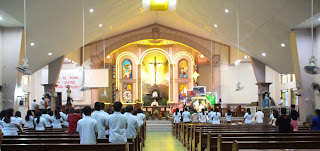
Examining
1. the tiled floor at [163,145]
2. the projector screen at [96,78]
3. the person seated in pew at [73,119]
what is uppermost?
the projector screen at [96,78]

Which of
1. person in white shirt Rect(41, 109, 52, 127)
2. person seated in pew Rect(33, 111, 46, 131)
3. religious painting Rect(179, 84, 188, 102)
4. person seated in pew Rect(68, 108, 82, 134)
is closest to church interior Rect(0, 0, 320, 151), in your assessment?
religious painting Rect(179, 84, 188, 102)

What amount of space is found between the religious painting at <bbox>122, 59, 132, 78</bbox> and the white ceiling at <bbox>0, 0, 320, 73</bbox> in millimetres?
7608

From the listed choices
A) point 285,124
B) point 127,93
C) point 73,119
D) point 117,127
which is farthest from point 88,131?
point 127,93

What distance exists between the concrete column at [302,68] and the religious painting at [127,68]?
57.4 feet

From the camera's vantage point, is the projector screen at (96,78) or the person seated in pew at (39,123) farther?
the projector screen at (96,78)

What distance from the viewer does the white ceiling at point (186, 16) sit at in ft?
37.6

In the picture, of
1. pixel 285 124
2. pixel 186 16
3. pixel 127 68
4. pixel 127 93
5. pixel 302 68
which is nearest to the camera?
pixel 285 124

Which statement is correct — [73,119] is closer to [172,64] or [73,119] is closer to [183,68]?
[172,64]

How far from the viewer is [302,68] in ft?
42.3

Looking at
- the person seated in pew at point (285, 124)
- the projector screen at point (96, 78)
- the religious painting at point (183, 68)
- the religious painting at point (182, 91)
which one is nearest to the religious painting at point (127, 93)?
the religious painting at point (182, 91)

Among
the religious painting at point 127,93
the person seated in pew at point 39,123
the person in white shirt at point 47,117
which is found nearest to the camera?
the person seated in pew at point 39,123

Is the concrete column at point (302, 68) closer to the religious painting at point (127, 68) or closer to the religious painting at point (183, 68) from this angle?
the religious painting at point (183, 68)

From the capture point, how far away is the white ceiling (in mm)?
11445

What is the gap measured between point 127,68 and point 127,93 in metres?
2.12
